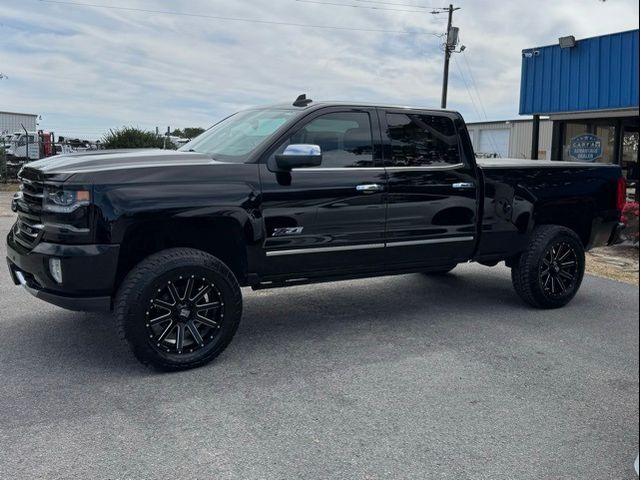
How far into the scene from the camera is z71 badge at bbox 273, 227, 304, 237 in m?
4.63

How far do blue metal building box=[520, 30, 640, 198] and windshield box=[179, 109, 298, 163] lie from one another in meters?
9.54

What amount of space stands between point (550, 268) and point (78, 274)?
4373mm

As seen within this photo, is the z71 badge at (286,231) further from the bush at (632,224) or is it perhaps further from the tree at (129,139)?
the tree at (129,139)

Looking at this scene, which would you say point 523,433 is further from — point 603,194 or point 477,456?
point 603,194

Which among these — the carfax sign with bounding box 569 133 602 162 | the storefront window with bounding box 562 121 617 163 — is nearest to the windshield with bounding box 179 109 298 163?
the storefront window with bounding box 562 121 617 163

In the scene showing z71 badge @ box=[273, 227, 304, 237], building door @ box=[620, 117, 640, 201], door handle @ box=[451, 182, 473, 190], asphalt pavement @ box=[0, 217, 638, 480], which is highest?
building door @ box=[620, 117, 640, 201]

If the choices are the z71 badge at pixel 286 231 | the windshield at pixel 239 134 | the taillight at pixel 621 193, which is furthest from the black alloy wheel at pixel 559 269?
the windshield at pixel 239 134

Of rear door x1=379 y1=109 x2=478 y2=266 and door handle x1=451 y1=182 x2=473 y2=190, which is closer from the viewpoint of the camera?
rear door x1=379 y1=109 x2=478 y2=266

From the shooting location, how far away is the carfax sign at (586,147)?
1509 cm

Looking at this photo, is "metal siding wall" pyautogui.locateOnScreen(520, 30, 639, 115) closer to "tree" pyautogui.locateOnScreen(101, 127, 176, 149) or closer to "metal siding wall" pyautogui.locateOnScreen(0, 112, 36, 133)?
"tree" pyautogui.locateOnScreen(101, 127, 176, 149)

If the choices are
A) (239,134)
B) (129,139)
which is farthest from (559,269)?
(129,139)

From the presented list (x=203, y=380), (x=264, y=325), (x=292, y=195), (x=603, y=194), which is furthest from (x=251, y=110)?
(x=603, y=194)

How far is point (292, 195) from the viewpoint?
4.66 m

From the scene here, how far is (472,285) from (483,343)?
227cm
